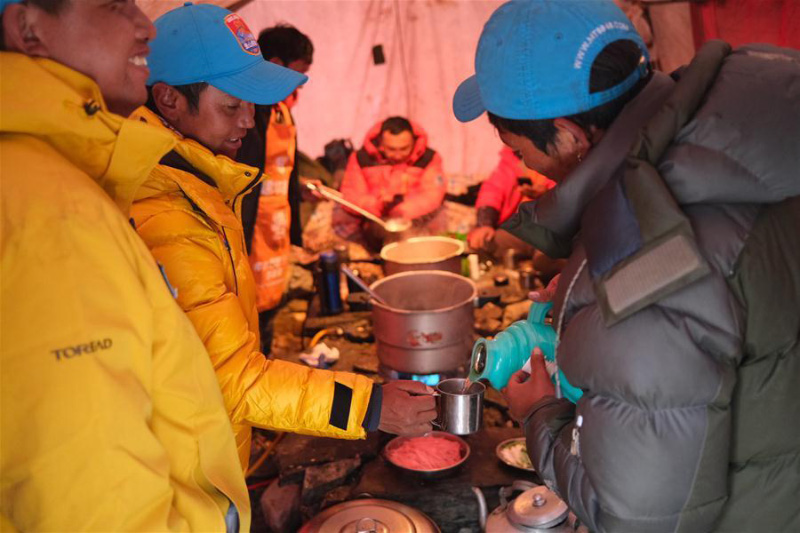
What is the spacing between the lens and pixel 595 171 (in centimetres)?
160

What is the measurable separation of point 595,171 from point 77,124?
1208 mm

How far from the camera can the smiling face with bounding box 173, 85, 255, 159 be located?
2.42m

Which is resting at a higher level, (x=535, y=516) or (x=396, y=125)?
(x=396, y=125)

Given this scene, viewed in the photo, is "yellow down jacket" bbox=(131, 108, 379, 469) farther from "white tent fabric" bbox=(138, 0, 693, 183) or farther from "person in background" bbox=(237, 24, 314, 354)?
"white tent fabric" bbox=(138, 0, 693, 183)

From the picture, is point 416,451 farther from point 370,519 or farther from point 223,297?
point 223,297

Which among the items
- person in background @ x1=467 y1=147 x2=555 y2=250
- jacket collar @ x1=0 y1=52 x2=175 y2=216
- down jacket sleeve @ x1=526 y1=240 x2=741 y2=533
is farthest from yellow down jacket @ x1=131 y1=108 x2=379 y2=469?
person in background @ x1=467 y1=147 x2=555 y2=250

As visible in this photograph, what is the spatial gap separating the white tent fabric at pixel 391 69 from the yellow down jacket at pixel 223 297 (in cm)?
593

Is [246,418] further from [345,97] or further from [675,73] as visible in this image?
[345,97]

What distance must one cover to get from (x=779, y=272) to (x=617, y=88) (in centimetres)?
60

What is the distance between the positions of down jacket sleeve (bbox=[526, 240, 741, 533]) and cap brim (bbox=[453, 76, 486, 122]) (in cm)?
78

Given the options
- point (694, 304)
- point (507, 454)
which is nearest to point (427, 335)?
point (507, 454)

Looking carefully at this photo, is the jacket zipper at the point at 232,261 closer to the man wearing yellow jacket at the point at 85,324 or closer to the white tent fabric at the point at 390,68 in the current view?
the man wearing yellow jacket at the point at 85,324

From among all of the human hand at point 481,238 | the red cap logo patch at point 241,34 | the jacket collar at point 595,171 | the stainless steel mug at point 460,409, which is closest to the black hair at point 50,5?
the red cap logo patch at point 241,34

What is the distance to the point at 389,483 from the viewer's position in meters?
3.25
